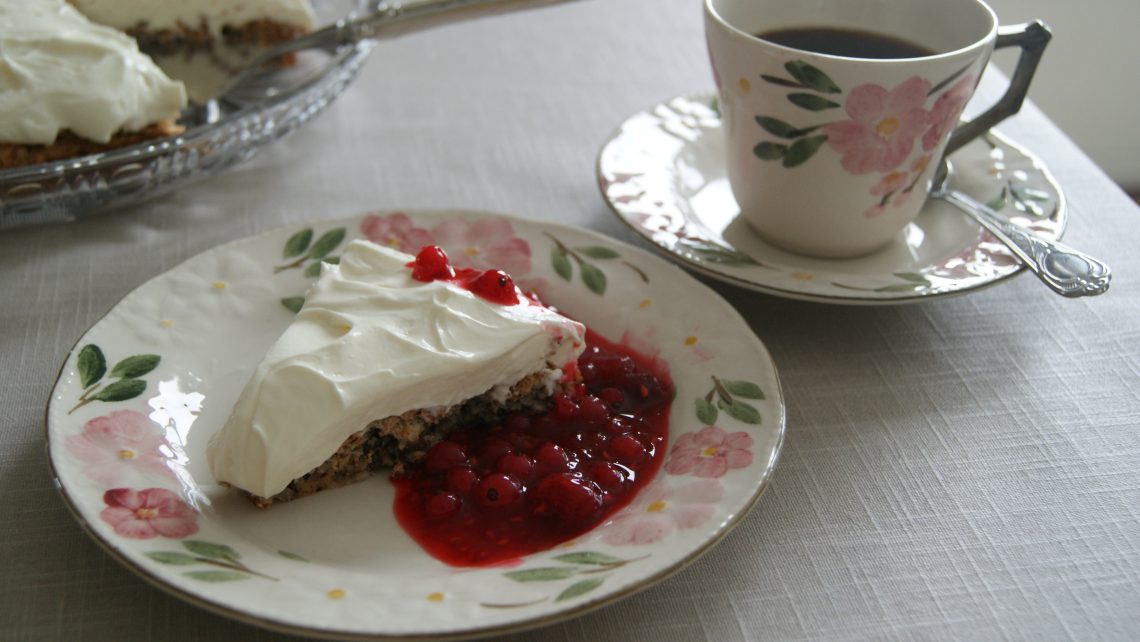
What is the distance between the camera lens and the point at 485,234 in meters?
1.33

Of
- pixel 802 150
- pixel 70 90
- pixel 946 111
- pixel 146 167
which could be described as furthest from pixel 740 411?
pixel 70 90

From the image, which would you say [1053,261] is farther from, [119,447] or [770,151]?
[119,447]

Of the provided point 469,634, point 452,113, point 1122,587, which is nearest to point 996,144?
point 1122,587

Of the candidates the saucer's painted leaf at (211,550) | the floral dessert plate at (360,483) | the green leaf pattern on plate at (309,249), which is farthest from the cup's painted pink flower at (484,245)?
the saucer's painted leaf at (211,550)

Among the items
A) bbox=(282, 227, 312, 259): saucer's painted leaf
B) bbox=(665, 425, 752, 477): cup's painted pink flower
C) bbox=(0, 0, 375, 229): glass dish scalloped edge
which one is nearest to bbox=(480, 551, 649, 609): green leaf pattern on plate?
bbox=(665, 425, 752, 477): cup's painted pink flower

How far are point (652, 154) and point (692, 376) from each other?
50cm

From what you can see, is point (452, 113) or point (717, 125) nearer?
point (717, 125)

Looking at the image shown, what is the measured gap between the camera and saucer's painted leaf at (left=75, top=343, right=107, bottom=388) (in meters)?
1.05

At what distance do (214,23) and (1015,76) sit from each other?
55.4 inches

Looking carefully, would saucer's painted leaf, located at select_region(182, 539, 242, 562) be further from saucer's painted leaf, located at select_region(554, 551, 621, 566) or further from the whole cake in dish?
the whole cake in dish

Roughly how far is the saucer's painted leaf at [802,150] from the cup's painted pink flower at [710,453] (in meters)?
0.41

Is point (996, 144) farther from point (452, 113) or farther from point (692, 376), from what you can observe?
point (452, 113)

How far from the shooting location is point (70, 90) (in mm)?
1467

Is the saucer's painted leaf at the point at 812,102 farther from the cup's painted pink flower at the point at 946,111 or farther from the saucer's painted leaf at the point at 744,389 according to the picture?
the saucer's painted leaf at the point at 744,389
